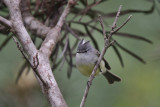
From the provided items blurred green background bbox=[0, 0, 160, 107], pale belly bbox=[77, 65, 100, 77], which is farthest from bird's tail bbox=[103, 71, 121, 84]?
pale belly bbox=[77, 65, 100, 77]

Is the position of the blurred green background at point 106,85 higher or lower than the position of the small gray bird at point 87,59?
lower

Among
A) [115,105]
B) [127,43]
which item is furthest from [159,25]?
[115,105]

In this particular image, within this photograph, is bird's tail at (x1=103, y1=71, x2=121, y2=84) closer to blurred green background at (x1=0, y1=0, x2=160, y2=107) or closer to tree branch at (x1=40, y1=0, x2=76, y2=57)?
blurred green background at (x1=0, y1=0, x2=160, y2=107)

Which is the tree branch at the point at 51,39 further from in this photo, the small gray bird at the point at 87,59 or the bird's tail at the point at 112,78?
the bird's tail at the point at 112,78

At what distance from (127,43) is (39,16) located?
1.18 meters

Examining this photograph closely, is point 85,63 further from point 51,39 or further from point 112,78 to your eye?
point 51,39

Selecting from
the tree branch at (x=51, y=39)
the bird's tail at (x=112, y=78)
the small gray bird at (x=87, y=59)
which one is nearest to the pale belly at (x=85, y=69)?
the small gray bird at (x=87, y=59)

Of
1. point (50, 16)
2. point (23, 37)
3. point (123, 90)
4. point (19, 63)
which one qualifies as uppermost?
point (23, 37)

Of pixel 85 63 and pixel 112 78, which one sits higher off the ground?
pixel 85 63

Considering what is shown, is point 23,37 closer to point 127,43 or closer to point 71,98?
point 71,98

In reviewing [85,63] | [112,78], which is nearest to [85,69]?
[85,63]

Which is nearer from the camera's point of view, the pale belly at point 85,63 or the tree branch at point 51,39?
the tree branch at point 51,39

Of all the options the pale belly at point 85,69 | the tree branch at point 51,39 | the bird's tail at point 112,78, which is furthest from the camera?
the bird's tail at point 112,78

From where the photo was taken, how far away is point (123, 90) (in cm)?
295
